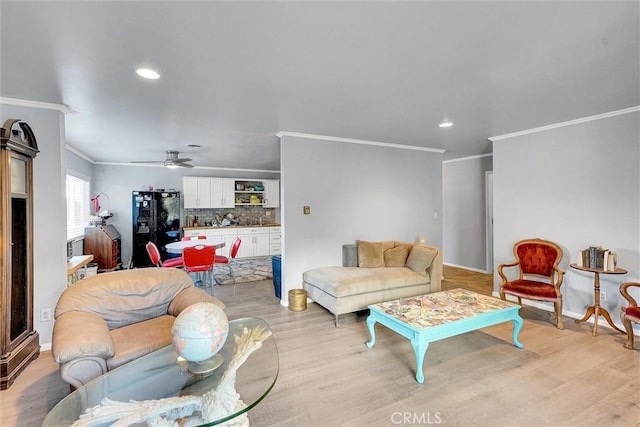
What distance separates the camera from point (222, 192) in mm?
7691

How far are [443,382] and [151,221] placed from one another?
21.1ft

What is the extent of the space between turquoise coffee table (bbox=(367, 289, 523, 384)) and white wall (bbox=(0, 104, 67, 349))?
3197 mm

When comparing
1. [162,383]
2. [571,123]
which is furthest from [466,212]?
[162,383]

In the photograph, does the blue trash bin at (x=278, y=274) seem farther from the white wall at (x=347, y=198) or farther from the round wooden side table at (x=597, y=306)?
the round wooden side table at (x=597, y=306)

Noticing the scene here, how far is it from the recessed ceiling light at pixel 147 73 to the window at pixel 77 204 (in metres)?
4.07

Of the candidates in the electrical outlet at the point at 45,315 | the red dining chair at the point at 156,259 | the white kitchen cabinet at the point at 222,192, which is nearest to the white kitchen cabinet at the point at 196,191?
the white kitchen cabinet at the point at 222,192

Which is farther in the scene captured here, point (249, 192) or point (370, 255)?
point (249, 192)

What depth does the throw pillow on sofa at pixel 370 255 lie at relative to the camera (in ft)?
13.9

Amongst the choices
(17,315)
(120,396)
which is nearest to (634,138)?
(120,396)

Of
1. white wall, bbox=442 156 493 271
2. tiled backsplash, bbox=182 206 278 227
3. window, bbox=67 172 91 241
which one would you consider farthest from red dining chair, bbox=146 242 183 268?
white wall, bbox=442 156 493 271

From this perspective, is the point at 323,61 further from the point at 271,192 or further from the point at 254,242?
the point at 271,192

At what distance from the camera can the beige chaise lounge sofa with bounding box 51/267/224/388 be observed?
180 cm

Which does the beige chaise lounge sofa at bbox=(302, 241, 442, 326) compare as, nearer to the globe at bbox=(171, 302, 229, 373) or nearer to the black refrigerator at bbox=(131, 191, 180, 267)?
the globe at bbox=(171, 302, 229, 373)

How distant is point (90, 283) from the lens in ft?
8.06
